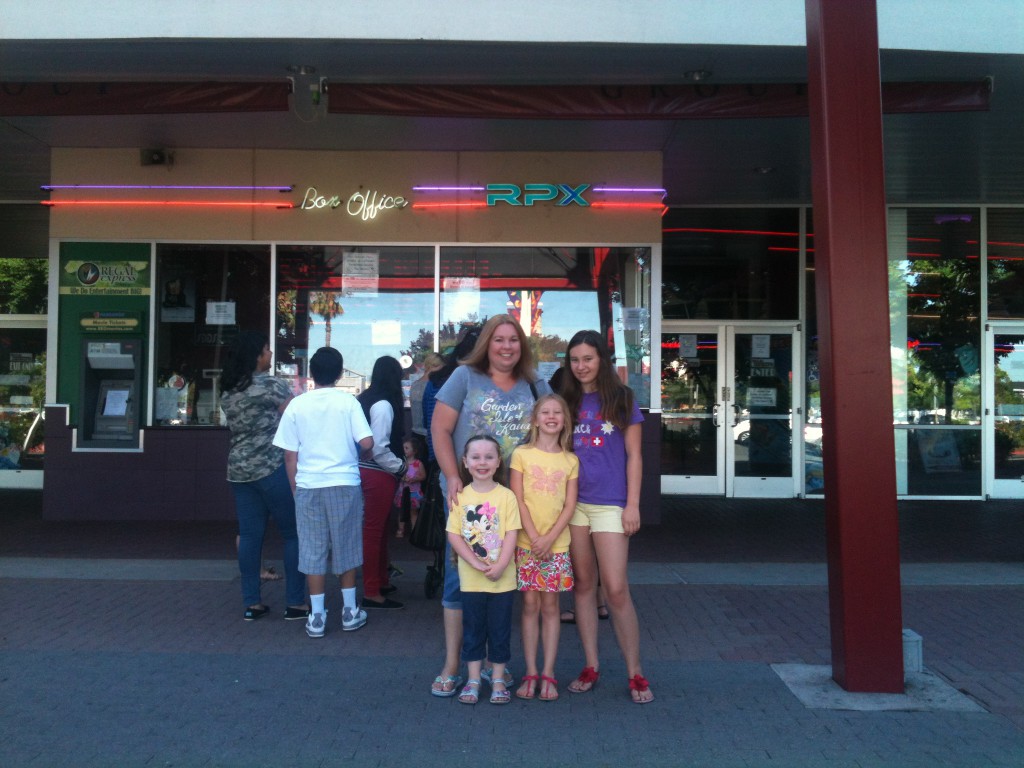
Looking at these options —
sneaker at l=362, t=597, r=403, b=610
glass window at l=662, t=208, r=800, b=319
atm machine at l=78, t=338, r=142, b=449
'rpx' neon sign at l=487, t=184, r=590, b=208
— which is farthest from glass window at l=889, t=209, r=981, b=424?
atm machine at l=78, t=338, r=142, b=449

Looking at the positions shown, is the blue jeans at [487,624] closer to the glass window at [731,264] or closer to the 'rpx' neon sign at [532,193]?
the 'rpx' neon sign at [532,193]

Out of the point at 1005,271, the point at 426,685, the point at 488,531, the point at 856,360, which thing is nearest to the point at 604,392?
the point at 488,531

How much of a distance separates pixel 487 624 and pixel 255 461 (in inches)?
84.9

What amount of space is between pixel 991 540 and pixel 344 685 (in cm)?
700

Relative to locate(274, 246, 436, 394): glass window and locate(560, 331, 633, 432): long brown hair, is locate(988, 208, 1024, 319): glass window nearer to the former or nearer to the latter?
locate(274, 246, 436, 394): glass window

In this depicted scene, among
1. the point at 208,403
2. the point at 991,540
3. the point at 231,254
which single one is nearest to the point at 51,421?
the point at 208,403

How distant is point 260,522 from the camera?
6.07 m

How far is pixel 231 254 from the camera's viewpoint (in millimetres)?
9938

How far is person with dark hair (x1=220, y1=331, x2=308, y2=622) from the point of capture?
5961mm

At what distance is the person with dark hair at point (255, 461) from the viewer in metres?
5.96

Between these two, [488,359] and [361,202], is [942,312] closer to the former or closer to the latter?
[361,202]

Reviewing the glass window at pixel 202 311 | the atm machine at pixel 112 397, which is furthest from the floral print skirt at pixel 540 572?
the atm machine at pixel 112 397

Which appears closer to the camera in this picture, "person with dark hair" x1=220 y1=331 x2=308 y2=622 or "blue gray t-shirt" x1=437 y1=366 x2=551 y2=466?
"blue gray t-shirt" x1=437 y1=366 x2=551 y2=466

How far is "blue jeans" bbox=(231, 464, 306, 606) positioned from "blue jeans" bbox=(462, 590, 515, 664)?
1907 millimetres
